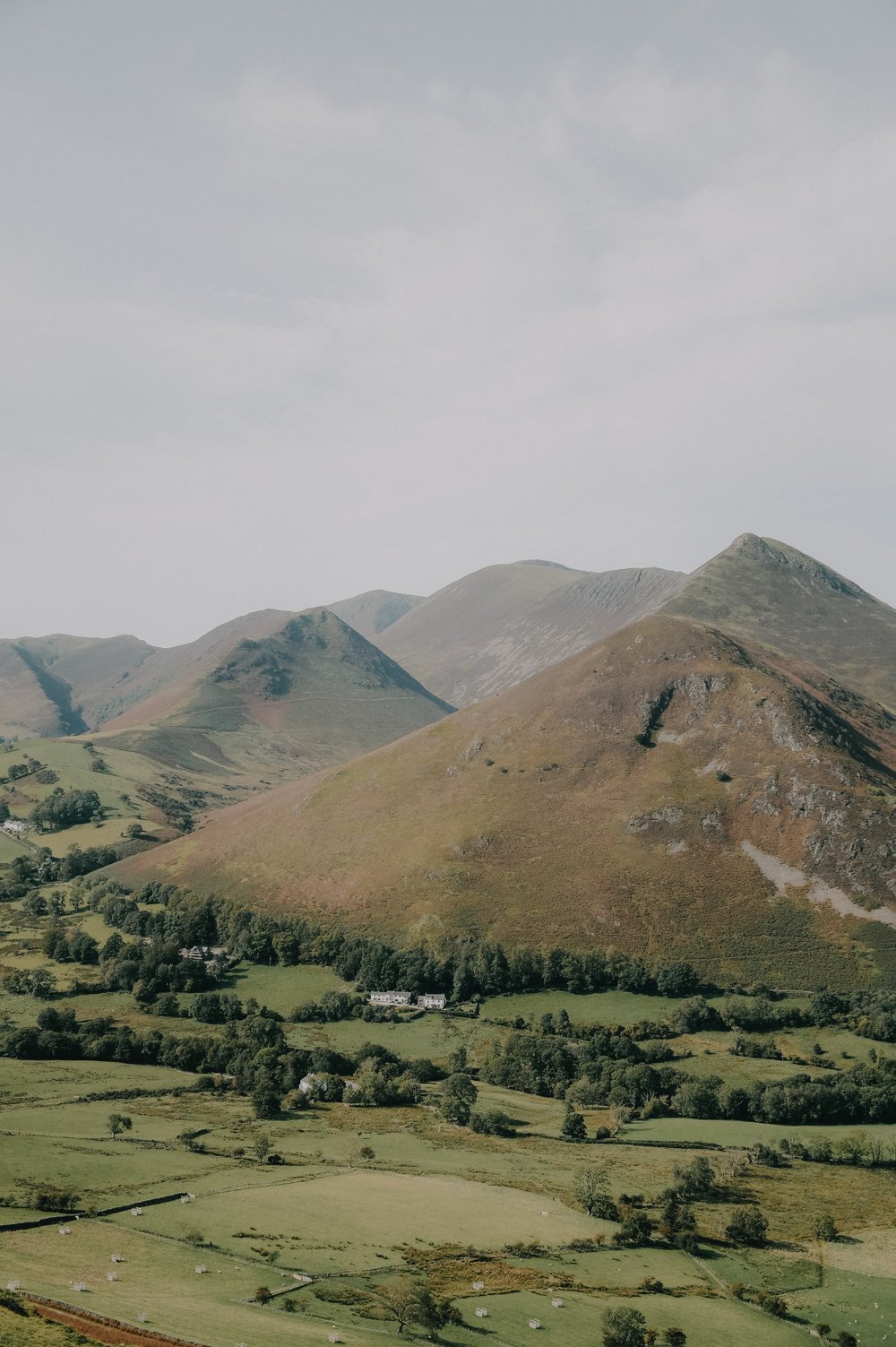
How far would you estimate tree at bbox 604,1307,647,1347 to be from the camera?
2655 inches

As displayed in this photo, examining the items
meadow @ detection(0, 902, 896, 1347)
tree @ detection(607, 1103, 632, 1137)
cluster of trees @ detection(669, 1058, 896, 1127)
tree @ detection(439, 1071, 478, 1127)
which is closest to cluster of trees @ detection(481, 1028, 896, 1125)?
cluster of trees @ detection(669, 1058, 896, 1127)

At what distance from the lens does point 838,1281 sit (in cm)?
8475

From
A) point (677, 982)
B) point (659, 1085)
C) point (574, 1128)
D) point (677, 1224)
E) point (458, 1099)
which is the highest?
point (677, 982)

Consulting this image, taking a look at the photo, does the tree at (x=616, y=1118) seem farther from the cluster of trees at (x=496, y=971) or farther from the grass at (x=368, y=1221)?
the cluster of trees at (x=496, y=971)

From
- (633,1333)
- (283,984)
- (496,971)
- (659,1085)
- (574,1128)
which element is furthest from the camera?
(283,984)

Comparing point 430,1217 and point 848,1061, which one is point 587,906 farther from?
point 430,1217

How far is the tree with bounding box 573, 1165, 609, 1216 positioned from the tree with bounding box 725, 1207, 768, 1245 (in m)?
12.8

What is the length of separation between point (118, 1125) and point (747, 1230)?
70.8 meters

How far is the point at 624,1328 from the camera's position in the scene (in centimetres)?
6844

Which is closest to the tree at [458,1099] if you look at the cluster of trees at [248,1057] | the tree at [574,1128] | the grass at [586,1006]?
the cluster of trees at [248,1057]

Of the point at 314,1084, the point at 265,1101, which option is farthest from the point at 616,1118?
the point at 265,1101

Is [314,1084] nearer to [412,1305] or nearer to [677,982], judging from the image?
[677,982]

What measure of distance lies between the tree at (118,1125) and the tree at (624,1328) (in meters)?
61.9

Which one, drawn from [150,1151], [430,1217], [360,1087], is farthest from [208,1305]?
[360,1087]
